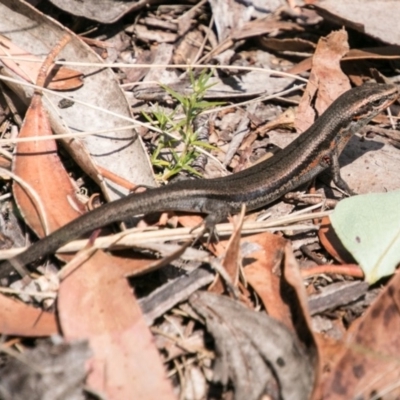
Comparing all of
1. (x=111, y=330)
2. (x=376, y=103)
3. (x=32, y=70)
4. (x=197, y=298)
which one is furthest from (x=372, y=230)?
(x=32, y=70)

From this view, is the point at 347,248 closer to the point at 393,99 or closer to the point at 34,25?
the point at 393,99

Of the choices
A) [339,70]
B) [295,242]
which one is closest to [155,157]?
[295,242]

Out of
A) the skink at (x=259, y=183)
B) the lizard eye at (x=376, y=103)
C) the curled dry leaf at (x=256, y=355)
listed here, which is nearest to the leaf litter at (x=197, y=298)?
the curled dry leaf at (x=256, y=355)

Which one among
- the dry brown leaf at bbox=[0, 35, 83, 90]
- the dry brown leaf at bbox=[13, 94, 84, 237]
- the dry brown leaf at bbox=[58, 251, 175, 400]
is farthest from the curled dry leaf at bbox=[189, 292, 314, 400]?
the dry brown leaf at bbox=[0, 35, 83, 90]

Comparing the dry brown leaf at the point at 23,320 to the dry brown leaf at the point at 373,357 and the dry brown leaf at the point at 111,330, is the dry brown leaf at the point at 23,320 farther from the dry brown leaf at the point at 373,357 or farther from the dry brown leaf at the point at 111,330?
the dry brown leaf at the point at 373,357

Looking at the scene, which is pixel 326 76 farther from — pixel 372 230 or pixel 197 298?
pixel 197 298
